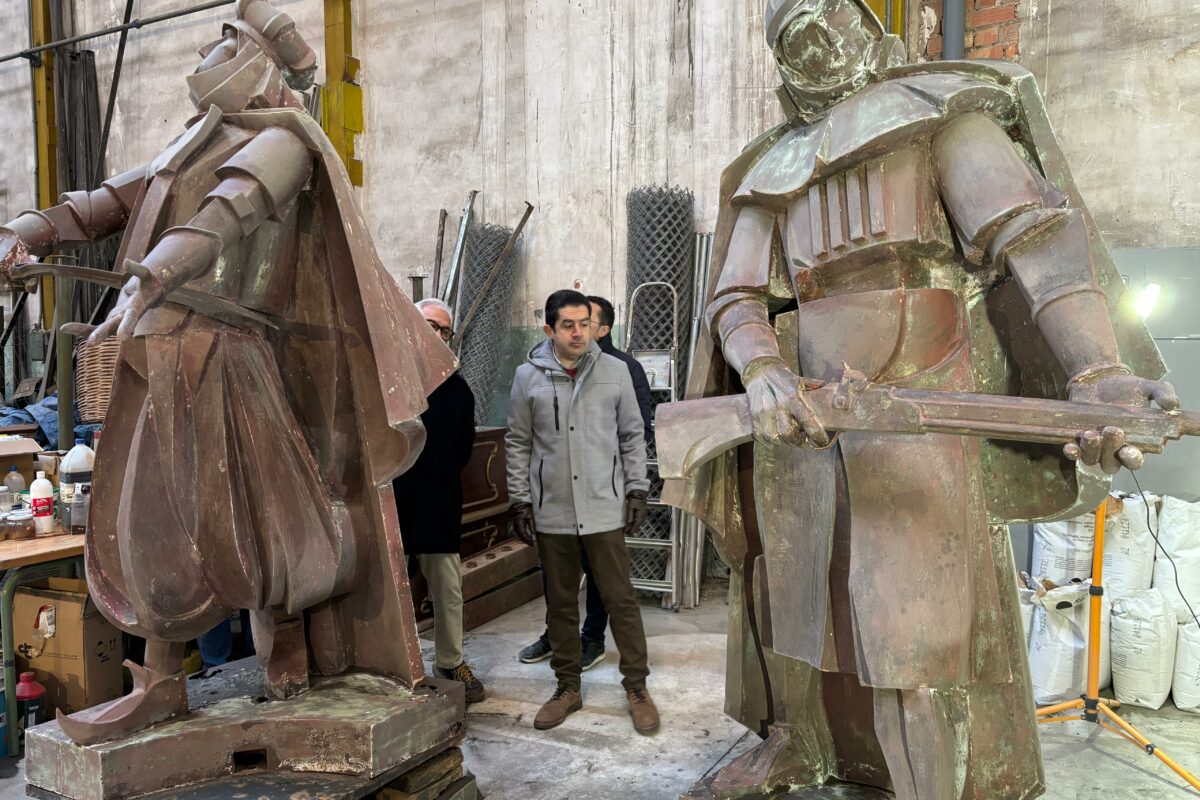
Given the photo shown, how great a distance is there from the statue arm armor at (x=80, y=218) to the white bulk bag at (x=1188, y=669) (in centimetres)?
417

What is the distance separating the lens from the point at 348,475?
2416 millimetres

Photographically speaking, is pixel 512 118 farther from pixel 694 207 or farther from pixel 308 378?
pixel 308 378

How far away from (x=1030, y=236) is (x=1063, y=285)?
0.12 m

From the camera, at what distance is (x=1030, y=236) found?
1.52 meters

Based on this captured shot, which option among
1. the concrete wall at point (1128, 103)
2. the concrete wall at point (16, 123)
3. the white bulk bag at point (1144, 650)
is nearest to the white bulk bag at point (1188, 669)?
the white bulk bag at point (1144, 650)

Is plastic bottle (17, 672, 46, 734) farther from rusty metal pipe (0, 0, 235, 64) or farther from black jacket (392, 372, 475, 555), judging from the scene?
rusty metal pipe (0, 0, 235, 64)

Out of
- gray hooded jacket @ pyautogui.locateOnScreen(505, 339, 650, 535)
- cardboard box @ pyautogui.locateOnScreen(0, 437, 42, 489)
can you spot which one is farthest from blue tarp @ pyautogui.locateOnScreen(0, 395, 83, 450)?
gray hooded jacket @ pyautogui.locateOnScreen(505, 339, 650, 535)

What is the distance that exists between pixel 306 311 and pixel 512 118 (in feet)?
13.3

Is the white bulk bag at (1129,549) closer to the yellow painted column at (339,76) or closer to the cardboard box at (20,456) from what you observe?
the cardboard box at (20,456)

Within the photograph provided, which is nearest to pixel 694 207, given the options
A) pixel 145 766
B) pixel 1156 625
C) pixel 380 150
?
pixel 380 150

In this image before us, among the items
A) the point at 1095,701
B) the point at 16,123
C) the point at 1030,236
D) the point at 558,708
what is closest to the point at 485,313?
the point at 558,708

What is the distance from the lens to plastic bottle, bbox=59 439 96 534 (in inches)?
135

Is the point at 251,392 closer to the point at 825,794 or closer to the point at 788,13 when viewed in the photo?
the point at 788,13

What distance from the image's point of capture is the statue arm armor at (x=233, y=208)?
1.74 meters
